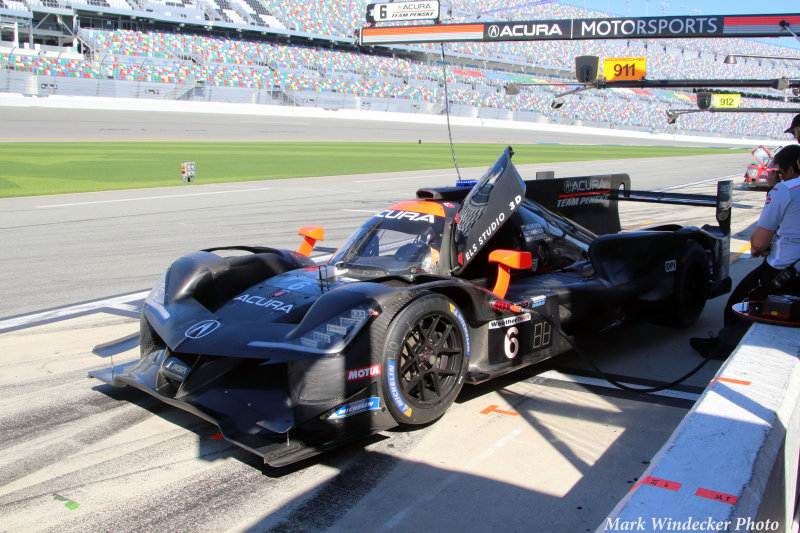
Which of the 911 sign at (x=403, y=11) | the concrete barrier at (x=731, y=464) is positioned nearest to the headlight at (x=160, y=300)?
the concrete barrier at (x=731, y=464)

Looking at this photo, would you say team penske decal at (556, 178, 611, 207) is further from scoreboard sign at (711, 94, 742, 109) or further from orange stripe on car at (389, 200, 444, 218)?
scoreboard sign at (711, 94, 742, 109)

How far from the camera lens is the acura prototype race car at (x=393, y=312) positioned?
3.59 m

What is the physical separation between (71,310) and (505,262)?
4.30m

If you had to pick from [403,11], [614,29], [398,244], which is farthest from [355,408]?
[403,11]

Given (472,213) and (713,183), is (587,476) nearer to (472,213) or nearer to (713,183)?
(472,213)

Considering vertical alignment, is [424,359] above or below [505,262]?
below

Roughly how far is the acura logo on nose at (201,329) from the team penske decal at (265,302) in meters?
0.36

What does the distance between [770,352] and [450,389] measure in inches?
66.1

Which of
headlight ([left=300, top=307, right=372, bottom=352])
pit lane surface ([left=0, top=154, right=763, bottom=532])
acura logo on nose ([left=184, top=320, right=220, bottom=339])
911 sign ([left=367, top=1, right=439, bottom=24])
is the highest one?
911 sign ([left=367, top=1, right=439, bottom=24])

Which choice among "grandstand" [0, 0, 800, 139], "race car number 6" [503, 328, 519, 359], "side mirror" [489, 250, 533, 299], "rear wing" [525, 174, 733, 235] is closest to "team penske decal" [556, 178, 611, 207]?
"rear wing" [525, 174, 733, 235]

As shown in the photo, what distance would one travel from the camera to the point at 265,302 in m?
4.46

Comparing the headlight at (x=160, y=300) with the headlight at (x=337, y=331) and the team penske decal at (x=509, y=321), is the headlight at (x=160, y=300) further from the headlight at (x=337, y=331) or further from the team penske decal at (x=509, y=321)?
the team penske decal at (x=509, y=321)

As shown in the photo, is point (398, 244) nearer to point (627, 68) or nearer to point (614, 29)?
point (627, 68)

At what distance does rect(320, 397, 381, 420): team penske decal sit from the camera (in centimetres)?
352
